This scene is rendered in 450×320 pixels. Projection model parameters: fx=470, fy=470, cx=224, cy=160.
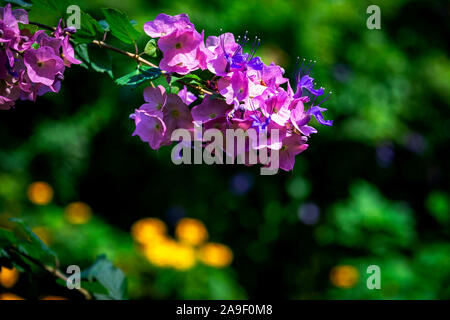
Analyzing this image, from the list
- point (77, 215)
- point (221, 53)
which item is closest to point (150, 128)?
point (221, 53)

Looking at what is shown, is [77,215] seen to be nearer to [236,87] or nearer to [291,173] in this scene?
[291,173]

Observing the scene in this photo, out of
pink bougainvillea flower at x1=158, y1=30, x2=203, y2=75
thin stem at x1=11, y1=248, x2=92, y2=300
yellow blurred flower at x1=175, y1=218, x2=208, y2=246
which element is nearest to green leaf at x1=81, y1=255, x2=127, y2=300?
thin stem at x1=11, y1=248, x2=92, y2=300

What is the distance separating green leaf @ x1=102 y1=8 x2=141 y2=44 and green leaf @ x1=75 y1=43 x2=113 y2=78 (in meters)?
0.06

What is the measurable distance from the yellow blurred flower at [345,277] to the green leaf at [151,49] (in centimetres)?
228

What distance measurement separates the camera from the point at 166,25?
0.67 m

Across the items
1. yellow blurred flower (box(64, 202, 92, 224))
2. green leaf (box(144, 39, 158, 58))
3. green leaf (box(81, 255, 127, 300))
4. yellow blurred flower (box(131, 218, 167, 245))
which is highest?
yellow blurred flower (box(64, 202, 92, 224))

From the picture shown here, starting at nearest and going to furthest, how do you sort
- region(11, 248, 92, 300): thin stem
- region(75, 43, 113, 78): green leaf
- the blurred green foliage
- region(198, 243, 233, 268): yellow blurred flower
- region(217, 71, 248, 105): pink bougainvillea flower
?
region(217, 71, 248, 105): pink bougainvillea flower < region(75, 43, 113, 78): green leaf < region(11, 248, 92, 300): thin stem < region(198, 243, 233, 268): yellow blurred flower < the blurred green foliage

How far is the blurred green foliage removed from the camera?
275cm

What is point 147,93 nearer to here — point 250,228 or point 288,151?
point 288,151

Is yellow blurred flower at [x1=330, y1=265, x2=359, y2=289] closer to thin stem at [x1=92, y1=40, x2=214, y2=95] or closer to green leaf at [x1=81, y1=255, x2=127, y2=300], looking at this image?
green leaf at [x1=81, y1=255, x2=127, y2=300]

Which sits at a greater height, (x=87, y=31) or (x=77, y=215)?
(x=77, y=215)

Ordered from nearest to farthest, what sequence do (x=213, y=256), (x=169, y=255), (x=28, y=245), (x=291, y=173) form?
(x=28, y=245) → (x=169, y=255) → (x=213, y=256) → (x=291, y=173)

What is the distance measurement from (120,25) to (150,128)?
0.18 metres

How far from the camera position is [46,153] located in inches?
121
